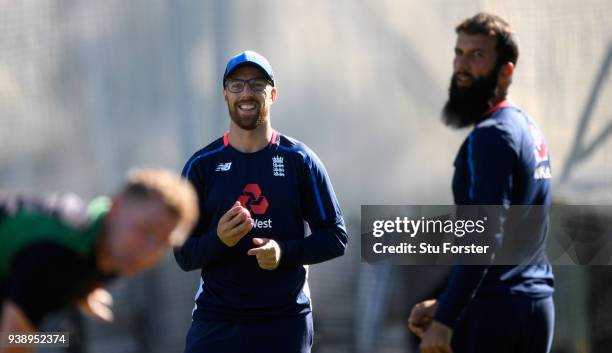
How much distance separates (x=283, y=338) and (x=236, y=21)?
2738 millimetres

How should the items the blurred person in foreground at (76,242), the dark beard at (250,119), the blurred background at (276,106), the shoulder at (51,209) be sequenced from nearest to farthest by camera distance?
the blurred person in foreground at (76,242), the shoulder at (51,209), the dark beard at (250,119), the blurred background at (276,106)

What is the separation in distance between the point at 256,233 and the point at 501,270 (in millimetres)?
1067

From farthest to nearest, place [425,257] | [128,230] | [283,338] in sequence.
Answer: [425,257] < [283,338] < [128,230]

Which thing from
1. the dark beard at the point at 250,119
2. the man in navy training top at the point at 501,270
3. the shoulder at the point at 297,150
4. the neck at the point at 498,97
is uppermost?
the neck at the point at 498,97

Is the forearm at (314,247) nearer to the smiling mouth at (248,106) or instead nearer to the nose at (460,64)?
the smiling mouth at (248,106)

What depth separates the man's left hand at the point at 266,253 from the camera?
4.20m

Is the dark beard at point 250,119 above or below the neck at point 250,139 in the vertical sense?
above

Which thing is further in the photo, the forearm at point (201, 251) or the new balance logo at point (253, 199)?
the new balance logo at point (253, 199)

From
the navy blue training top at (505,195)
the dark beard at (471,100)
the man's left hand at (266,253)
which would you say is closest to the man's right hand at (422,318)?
the navy blue training top at (505,195)

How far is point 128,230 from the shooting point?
3045 mm

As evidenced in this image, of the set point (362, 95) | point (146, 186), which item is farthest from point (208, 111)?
point (146, 186)

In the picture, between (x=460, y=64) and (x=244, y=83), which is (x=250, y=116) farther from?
(x=460, y=64)

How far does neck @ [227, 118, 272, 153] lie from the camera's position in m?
4.46

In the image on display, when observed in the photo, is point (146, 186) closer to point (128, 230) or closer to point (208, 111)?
point (128, 230)
